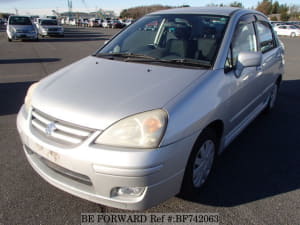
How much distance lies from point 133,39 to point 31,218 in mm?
2308

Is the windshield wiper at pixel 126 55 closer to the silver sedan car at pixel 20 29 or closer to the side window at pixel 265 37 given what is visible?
the side window at pixel 265 37

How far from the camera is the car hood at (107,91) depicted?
1.99m

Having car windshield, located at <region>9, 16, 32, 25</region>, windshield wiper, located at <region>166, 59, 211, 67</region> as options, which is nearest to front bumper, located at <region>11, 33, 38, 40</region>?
car windshield, located at <region>9, 16, 32, 25</region>

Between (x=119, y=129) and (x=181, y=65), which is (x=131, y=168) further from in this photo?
(x=181, y=65)

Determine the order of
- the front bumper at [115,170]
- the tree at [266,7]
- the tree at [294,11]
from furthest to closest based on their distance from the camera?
1. the tree at [266,7]
2. the tree at [294,11]
3. the front bumper at [115,170]

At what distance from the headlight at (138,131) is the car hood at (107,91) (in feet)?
0.17

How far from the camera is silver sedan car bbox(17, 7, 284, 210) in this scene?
1892mm

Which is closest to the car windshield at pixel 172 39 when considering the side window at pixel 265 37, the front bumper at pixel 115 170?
A: the side window at pixel 265 37

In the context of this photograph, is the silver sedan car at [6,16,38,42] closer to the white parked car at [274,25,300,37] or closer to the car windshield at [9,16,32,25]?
the car windshield at [9,16,32,25]

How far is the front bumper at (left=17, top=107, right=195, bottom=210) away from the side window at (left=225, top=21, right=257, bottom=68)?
3.77 ft

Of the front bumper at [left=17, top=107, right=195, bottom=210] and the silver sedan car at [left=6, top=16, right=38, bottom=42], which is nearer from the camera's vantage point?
the front bumper at [left=17, top=107, right=195, bottom=210]

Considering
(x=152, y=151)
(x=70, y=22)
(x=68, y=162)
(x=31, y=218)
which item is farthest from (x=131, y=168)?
(x=70, y=22)

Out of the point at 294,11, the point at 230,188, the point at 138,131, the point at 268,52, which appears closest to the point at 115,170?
the point at 138,131

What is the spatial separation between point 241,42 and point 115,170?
218 centimetres
